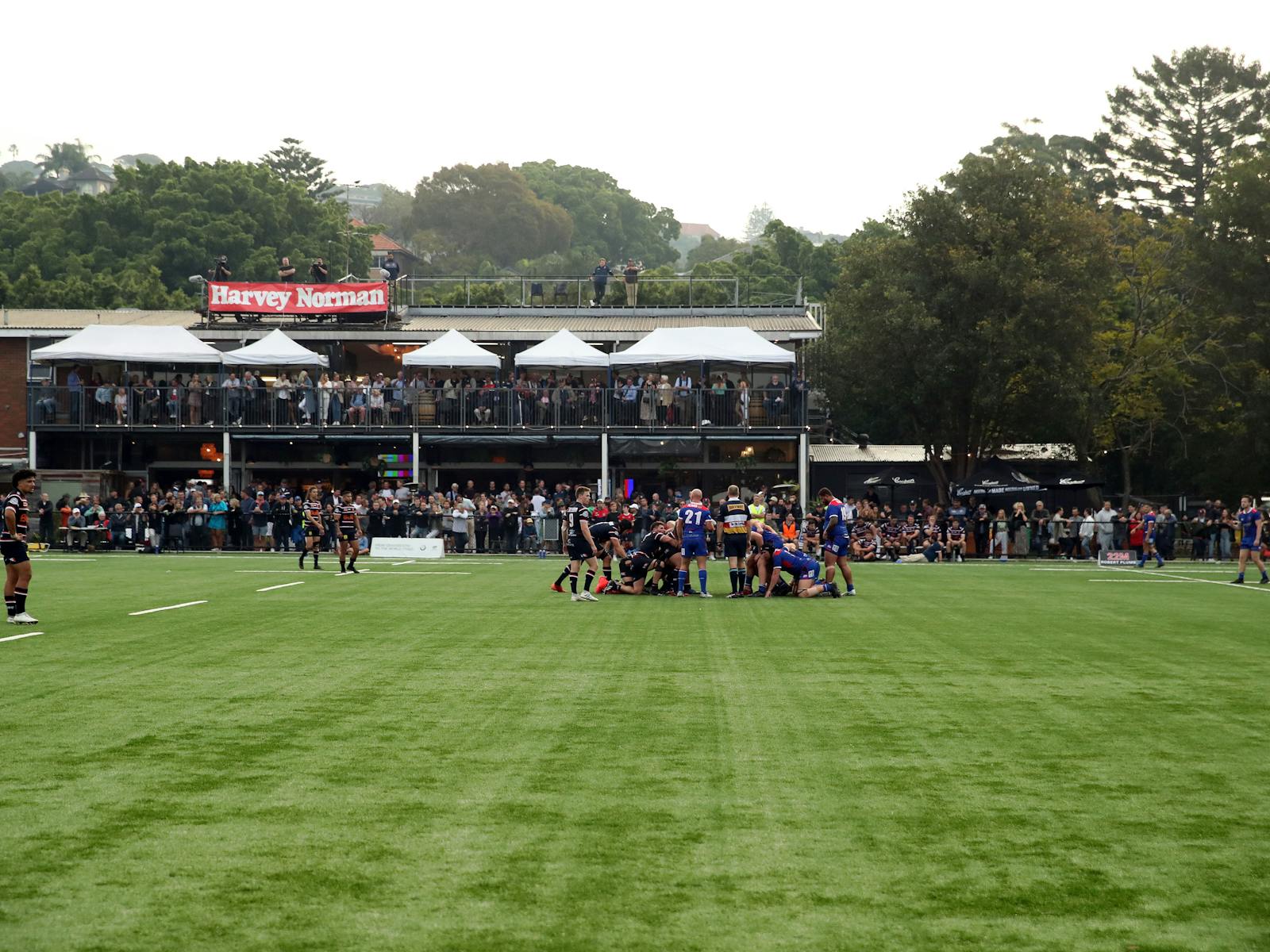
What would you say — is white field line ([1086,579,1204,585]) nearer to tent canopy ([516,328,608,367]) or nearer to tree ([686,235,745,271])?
tent canopy ([516,328,608,367])

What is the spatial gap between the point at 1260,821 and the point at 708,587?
56.1ft

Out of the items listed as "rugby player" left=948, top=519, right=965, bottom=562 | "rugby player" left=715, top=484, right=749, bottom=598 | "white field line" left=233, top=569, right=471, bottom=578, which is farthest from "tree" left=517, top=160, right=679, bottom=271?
"rugby player" left=715, top=484, right=749, bottom=598

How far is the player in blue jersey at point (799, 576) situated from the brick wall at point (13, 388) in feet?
104

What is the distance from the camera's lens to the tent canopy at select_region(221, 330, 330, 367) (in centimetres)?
3947

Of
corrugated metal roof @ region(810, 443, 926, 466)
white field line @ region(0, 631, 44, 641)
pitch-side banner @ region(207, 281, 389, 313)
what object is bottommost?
white field line @ region(0, 631, 44, 641)

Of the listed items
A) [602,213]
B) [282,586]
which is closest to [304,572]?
[282,586]

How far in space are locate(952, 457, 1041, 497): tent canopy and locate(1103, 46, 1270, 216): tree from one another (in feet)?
93.9

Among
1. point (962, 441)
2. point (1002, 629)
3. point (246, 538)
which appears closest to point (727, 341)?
point (962, 441)

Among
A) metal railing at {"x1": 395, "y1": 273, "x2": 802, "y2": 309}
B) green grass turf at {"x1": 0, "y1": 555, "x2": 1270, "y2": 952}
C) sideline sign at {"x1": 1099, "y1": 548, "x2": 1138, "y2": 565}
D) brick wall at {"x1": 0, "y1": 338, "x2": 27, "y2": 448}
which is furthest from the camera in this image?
metal railing at {"x1": 395, "y1": 273, "x2": 802, "y2": 309}

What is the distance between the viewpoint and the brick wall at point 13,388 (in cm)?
4416

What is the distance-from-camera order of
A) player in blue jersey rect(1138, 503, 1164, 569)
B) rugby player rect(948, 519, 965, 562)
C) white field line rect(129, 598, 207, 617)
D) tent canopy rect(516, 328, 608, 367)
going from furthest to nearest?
tent canopy rect(516, 328, 608, 367), rugby player rect(948, 519, 965, 562), player in blue jersey rect(1138, 503, 1164, 569), white field line rect(129, 598, 207, 617)

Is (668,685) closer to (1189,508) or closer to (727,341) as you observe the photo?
(727,341)

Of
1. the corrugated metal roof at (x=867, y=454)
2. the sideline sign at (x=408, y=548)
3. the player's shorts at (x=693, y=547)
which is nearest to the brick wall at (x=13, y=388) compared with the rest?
the sideline sign at (x=408, y=548)

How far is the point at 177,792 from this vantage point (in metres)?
7.11
